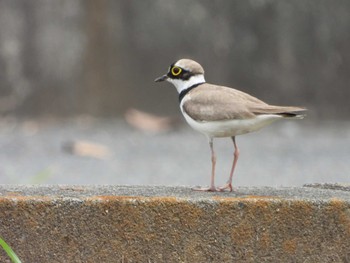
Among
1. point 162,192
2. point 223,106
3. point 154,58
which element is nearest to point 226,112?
point 223,106

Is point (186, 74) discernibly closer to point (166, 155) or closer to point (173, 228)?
point (173, 228)

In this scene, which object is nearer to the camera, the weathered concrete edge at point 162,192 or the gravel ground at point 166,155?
the weathered concrete edge at point 162,192

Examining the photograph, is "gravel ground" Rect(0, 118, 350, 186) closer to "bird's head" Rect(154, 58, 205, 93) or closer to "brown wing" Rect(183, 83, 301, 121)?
"bird's head" Rect(154, 58, 205, 93)

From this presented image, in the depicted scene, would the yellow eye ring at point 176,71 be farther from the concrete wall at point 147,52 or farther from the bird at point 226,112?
the concrete wall at point 147,52

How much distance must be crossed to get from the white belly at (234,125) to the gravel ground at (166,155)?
3.56m

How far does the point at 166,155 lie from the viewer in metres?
Answer: 10.2

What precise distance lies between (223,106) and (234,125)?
11 cm

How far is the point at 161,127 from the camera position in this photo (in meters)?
11.5

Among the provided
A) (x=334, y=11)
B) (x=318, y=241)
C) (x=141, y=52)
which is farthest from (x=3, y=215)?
(x=334, y=11)

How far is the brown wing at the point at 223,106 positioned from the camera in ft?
15.3

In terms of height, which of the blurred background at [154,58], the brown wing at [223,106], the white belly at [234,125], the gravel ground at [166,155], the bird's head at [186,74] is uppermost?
the bird's head at [186,74]

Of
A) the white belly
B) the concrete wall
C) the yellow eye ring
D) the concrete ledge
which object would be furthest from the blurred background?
the concrete ledge

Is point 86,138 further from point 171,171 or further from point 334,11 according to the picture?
point 334,11

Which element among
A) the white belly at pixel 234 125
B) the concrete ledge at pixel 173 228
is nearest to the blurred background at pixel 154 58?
the white belly at pixel 234 125
